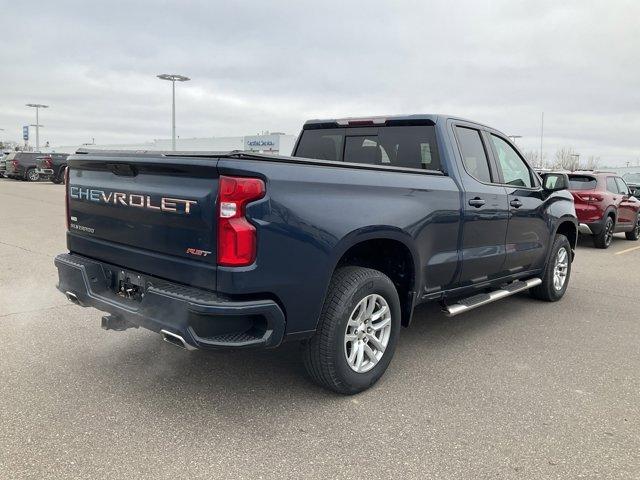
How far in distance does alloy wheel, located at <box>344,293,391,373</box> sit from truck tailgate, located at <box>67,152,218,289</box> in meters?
1.10

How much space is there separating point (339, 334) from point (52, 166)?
2744 centimetres

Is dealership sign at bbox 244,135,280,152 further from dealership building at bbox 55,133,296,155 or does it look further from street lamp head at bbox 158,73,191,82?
street lamp head at bbox 158,73,191,82

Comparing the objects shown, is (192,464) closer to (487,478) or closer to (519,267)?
(487,478)

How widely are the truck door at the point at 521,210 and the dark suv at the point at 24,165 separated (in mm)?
28477

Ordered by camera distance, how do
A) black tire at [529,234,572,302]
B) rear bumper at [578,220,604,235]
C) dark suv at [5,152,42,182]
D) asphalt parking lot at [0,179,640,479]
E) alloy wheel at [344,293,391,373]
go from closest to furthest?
asphalt parking lot at [0,179,640,479], alloy wheel at [344,293,391,373], black tire at [529,234,572,302], rear bumper at [578,220,604,235], dark suv at [5,152,42,182]

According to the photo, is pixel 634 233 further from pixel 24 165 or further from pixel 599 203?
pixel 24 165

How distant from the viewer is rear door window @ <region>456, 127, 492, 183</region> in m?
4.58

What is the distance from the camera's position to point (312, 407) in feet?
11.2

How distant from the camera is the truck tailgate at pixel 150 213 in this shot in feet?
9.59

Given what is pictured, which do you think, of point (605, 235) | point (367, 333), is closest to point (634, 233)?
point (605, 235)

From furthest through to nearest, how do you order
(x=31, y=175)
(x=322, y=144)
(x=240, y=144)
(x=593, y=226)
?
(x=240, y=144)
(x=31, y=175)
(x=593, y=226)
(x=322, y=144)

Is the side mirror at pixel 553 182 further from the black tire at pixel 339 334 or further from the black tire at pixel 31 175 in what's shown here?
the black tire at pixel 31 175

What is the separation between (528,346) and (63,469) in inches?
145

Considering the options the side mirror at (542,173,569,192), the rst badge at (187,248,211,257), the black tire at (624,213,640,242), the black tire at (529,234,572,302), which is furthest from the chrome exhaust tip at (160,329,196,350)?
the black tire at (624,213,640,242)
